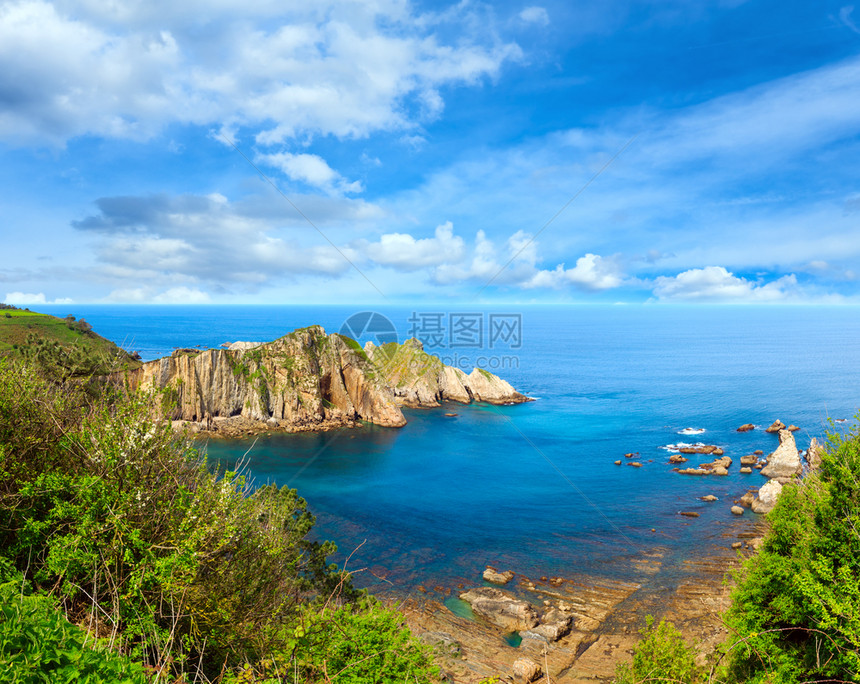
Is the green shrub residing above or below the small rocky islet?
above

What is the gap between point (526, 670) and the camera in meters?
25.2

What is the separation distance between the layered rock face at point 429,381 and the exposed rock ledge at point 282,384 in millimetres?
3109

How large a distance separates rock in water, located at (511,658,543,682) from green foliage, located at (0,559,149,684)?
24.6 meters

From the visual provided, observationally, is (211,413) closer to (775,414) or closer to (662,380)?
(775,414)

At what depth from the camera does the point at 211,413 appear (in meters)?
70.2

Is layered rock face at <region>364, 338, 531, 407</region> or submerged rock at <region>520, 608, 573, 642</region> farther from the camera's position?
layered rock face at <region>364, 338, 531, 407</region>

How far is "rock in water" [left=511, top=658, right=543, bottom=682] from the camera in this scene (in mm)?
24906

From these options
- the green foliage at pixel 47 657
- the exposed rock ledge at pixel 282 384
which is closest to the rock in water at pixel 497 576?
the green foliage at pixel 47 657

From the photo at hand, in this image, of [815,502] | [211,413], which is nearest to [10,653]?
[815,502]

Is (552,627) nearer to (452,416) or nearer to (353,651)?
(353,651)

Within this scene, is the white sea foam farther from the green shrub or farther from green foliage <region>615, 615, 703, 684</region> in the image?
the green shrub

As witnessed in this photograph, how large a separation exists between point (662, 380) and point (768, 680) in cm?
12145

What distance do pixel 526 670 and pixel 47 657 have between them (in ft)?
86.9

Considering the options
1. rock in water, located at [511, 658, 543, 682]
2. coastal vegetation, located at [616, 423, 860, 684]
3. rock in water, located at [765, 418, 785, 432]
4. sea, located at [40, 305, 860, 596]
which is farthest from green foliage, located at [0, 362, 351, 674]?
rock in water, located at [765, 418, 785, 432]
